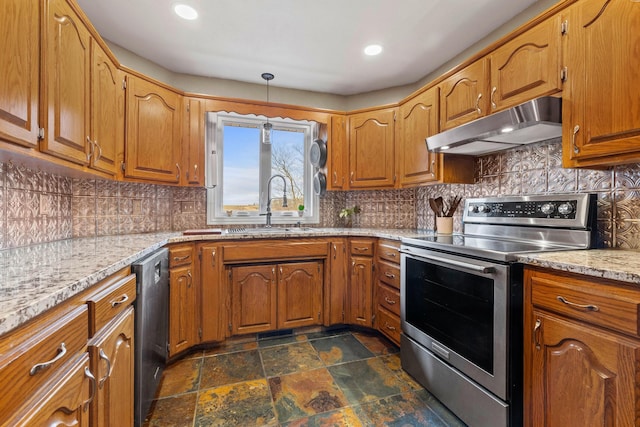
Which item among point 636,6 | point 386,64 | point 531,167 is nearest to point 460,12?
point 386,64

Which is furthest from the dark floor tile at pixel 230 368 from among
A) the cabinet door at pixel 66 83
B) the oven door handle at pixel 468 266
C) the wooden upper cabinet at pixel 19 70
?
the wooden upper cabinet at pixel 19 70

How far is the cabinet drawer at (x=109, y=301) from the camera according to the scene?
0.92 metres

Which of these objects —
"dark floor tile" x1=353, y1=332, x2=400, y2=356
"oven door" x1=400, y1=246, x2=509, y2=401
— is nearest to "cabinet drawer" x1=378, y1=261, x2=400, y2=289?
"oven door" x1=400, y1=246, x2=509, y2=401

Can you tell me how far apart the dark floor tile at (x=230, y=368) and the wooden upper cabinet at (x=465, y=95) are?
2.20 meters

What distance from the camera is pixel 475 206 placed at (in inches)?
84.0

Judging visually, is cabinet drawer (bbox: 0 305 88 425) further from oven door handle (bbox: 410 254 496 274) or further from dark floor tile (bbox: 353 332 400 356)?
dark floor tile (bbox: 353 332 400 356)

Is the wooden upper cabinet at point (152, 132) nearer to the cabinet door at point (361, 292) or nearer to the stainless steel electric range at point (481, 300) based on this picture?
the cabinet door at point (361, 292)

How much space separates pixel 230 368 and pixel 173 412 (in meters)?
0.47

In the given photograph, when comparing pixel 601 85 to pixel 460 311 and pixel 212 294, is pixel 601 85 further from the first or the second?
pixel 212 294

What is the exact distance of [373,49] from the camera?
231 centimetres

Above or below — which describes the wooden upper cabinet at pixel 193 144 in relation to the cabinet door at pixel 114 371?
above

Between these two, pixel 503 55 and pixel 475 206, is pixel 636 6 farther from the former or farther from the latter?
pixel 475 206

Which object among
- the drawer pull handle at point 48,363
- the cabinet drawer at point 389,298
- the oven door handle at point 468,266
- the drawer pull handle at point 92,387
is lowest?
the cabinet drawer at point 389,298

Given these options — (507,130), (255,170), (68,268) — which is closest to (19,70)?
(68,268)
